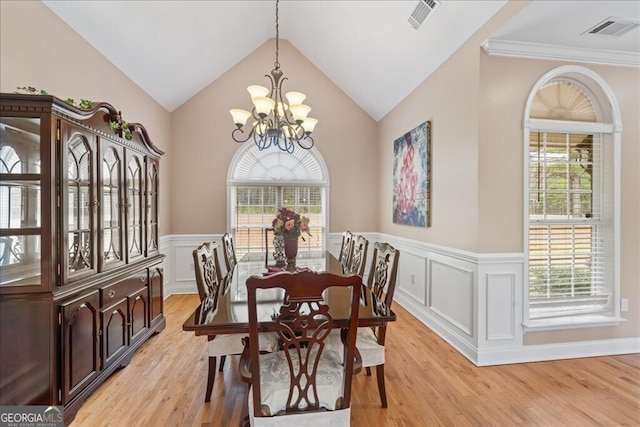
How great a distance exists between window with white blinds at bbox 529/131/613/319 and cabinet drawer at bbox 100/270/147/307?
3.54m

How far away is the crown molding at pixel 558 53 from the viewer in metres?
2.54

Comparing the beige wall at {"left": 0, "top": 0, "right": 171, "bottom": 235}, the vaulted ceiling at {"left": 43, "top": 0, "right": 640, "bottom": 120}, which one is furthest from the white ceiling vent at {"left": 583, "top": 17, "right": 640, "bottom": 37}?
the beige wall at {"left": 0, "top": 0, "right": 171, "bottom": 235}

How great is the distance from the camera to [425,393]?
2.17 meters

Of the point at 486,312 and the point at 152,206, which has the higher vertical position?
the point at 152,206

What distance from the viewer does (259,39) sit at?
4.61 meters

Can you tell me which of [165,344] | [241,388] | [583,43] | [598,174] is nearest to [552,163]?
[598,174]

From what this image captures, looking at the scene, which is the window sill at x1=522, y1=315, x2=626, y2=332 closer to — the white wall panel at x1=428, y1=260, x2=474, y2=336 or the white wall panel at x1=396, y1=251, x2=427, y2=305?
the white wall panel at x1=428, y1=260, x2=474, y2=336

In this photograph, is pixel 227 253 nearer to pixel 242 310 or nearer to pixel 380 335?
pixel 242 310

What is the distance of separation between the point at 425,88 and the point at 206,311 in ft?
10.9

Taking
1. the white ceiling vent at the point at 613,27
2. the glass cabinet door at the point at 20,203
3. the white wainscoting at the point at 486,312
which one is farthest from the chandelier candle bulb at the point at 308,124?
the white ceiling vent at the point at 613,27

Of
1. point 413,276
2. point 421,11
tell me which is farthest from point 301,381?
point 421,11

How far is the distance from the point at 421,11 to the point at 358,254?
2330 millimetres

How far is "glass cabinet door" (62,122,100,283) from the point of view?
1866mm

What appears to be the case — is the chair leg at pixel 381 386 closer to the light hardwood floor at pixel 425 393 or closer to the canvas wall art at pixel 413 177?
the light hardwood floor at pixel 425 393
